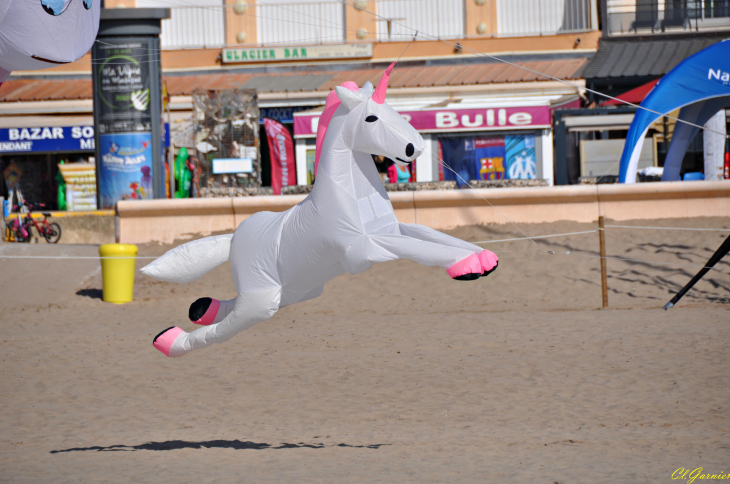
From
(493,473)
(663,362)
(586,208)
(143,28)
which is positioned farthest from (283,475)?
(143,28)

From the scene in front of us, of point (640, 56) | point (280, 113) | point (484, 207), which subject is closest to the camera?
point (484, 207)

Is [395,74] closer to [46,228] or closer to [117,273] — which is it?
[46,228]

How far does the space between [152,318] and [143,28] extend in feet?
20.2

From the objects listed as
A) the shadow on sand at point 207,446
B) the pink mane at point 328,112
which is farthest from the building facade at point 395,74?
the pink mane at point 328,112

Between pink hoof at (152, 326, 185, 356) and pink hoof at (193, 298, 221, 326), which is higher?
pink hoof at (193, 298, 221, 326)

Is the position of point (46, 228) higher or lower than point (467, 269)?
higher

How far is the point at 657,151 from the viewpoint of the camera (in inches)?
790

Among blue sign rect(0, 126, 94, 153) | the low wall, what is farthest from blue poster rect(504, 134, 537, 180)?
blue sign rect(0, 126, 94, 153)

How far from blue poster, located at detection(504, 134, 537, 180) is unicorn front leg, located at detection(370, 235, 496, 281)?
49.5 ft

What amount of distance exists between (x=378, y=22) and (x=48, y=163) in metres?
9.99

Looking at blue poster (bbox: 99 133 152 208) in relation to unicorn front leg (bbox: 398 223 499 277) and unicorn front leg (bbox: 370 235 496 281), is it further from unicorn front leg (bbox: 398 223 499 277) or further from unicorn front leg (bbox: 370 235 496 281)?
unicorn front leg (bbox: 370 235 496 281)

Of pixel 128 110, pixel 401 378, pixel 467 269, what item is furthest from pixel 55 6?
pixel 128 110

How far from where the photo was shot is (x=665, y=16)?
2219 cm

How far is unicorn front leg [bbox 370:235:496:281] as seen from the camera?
410 cm
